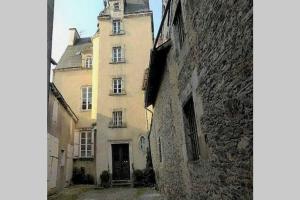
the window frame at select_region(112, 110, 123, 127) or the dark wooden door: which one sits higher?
the window frame at select_region(112, 110, 123, 127)

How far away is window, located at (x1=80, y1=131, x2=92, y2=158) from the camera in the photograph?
19250 millimetres

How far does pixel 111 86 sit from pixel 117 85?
0.37 metres

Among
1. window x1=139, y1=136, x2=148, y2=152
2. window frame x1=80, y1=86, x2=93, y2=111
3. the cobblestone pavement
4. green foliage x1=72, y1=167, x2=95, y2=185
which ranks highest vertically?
window frame x1=80, y1=86, x2=93, y2=111

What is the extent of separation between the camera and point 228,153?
11.2 feet

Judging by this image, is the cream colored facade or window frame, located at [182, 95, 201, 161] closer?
window frame, located at [182, 95, 201, 161]

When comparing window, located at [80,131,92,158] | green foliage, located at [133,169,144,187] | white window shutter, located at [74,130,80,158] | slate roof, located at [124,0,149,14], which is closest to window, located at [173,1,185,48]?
green foliage, located at [133,169,144,187]

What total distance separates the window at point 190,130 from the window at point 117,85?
519 inches


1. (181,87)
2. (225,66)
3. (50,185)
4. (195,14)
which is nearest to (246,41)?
(225,66)

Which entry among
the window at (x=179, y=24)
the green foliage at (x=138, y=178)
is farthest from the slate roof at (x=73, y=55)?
the window at (x=179, y=24)

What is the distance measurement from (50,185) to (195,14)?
10.3m

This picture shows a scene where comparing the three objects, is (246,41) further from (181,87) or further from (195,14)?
(181,87)

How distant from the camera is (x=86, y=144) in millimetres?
19500

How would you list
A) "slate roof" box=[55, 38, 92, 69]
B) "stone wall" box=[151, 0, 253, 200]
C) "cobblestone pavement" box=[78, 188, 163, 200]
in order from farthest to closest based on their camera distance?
"slate roof" box=[55, 38, 92, 69], "cobblestone pavement" box=[78, 188, 163, 200], "stone wall" box=[151, 0, 253, 200]

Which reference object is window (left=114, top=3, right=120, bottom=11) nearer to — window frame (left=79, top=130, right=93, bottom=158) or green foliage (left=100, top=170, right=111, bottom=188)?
window frame (left=79, top=130, right=93, bottom=158)
